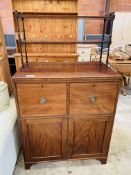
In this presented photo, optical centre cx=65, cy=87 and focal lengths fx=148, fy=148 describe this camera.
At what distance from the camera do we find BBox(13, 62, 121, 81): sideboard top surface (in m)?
1.14

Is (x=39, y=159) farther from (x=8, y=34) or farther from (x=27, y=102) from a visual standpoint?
(x=8, y=34)

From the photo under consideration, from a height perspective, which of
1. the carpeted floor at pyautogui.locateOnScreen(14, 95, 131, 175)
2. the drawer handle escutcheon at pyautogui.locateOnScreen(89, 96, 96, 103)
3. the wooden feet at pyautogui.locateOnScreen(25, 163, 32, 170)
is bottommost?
the carpeted floor at pyautogui.locateOnScreen(14, 95, 131, 175)

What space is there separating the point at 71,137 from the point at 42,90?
553 mm

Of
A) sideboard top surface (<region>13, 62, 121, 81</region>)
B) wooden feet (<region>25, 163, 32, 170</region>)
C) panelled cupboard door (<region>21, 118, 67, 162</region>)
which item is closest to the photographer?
sideboard top surface (<region>13, 62, 121, 81</region>)

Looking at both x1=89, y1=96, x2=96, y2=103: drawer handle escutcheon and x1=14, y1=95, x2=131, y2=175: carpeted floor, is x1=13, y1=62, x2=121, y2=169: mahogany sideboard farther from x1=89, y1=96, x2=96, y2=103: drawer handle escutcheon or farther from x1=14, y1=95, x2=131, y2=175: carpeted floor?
x1=14, y1=95, x2=131, y2=175: carpeted floor

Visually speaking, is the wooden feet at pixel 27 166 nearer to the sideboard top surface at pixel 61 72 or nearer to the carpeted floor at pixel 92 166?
the carpeted floor at pixel 92 166

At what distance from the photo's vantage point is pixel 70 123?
1.32 meters

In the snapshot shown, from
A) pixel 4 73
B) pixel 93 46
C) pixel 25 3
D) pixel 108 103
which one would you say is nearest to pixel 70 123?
pixel 108 103

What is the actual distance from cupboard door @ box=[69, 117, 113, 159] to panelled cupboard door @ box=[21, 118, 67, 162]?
0.08 metres

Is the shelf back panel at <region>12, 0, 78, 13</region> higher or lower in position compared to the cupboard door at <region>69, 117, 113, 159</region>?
higher

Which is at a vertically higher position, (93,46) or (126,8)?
(126,8)

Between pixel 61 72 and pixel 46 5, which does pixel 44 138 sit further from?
pixel 46 5

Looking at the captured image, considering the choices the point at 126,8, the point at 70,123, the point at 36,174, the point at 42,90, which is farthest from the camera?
the point at 126,8

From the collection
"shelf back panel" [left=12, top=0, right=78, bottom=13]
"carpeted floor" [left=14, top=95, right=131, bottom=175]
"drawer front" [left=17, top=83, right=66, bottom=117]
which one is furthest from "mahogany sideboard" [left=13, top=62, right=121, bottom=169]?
"shelf back panel" [left=12, top=0, right=78, bottom=13]
